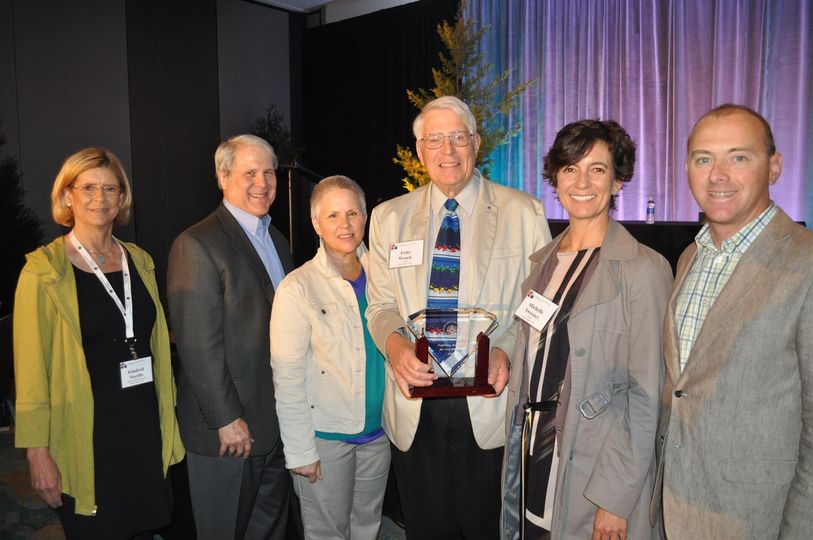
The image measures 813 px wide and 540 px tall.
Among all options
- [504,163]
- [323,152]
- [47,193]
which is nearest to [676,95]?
[504,163]

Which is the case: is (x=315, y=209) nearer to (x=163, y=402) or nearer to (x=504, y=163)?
(x=163, y=402)

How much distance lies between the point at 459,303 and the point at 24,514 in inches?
130

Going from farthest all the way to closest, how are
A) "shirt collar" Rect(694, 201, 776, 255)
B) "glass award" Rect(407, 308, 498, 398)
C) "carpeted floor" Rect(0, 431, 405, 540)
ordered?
"carpeted floor" Rect(0, 431, 405, 540) < "glass award" Rect(407, 308, 498, 398) < "shirt collar" Rect(694, 201, 776, 255)

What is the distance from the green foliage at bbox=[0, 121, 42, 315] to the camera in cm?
651

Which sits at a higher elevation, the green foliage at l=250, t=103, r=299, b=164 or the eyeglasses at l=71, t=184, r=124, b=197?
the green foliage at l=250, t=103, r=299, b=164

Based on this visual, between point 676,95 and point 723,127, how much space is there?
627 cm

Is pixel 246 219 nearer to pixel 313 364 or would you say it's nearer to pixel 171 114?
pixel 313 364

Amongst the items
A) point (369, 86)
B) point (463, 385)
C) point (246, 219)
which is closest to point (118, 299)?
point (246, 219)

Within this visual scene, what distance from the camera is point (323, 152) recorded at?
36.0 ft

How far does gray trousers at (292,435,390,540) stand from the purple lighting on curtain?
612cm

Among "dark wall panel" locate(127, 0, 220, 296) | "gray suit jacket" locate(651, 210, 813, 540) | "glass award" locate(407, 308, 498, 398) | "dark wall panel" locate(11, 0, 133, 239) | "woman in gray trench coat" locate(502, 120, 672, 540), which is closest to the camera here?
"gray suit jacket" locate(651, 210, 813, 540)

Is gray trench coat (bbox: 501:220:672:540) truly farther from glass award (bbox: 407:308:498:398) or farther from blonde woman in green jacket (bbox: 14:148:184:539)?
blonde woman in green jacket (bbox: 14:148:184:539)

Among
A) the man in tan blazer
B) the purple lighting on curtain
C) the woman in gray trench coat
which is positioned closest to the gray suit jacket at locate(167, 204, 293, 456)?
the man in tan blazer

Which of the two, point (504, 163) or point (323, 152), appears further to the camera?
point (323, 152)
